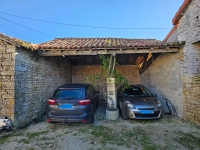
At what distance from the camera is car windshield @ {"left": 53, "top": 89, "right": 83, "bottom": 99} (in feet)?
15.6

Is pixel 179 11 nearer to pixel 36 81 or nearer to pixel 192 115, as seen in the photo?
pixel 192 115

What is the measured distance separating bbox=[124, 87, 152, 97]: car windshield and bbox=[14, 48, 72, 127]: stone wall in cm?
381

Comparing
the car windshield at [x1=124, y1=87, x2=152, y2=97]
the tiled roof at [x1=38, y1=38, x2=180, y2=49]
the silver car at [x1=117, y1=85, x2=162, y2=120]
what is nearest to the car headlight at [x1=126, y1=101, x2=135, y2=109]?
the silver car at [x1=117, y1=85, x2=162, y2=120]

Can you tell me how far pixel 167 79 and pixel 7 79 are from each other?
21.6 ft

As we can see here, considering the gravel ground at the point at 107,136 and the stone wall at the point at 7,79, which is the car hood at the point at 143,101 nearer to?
the gravel ground at the point at 107,136

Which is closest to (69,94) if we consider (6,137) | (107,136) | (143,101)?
(107,136)

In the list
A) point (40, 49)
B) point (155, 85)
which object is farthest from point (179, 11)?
point (40, 49)

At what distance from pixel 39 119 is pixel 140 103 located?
4.20 m

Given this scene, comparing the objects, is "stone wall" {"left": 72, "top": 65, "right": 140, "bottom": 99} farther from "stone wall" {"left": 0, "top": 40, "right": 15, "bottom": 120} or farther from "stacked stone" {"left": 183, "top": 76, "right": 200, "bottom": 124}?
"stone wall" {"left": 0, "top": 40, "right": 15, "bottom": 120}

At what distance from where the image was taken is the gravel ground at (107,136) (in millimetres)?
3457

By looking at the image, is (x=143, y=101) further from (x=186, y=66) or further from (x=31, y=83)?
(x=31, y=83)

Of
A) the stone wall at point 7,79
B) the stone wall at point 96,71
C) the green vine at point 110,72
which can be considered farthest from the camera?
the stone wall at point 96,71

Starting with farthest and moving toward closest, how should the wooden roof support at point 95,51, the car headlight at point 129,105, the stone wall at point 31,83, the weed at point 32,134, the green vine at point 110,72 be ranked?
the green vine at point 110,72 → the wooden roof support at point 95,51 → the car headlight at point 129,105 → the stone wall at point 31,83 → the weed at point 32,134

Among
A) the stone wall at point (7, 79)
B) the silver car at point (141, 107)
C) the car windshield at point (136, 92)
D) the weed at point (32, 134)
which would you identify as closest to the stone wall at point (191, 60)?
the silver car at point (141, 107)
